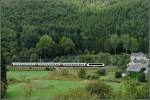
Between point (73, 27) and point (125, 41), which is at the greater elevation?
point (73, 27)

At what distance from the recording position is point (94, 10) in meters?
11.0

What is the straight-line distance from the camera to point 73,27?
10500 millimetres

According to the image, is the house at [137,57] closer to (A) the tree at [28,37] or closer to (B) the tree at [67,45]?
(B) the tree at [67,45]

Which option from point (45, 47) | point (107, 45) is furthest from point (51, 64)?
point (107, 45)

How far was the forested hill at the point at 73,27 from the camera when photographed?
8.36 m

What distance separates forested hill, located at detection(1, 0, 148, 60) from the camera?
8.36m

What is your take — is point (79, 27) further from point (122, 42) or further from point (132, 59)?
point (132, 59)

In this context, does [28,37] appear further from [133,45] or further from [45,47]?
[133,45]

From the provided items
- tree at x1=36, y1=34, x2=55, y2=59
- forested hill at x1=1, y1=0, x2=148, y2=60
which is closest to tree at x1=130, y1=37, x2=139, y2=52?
forested hill at x1=1, y1=0, x2=148, y2=60

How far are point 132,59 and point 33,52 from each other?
2416 millimetres

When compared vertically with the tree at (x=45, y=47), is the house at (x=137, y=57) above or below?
below

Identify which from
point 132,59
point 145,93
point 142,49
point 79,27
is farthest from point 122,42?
point 145,93

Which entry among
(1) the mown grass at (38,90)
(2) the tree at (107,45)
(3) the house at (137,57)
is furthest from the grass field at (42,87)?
(2) the tree at (107,45)

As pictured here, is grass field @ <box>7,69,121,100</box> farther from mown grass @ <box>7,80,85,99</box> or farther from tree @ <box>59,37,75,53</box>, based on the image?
tree @ <box>59,37,75,53</box>
